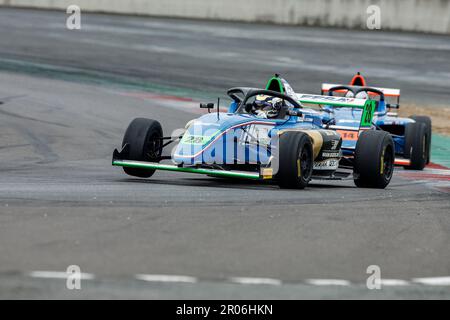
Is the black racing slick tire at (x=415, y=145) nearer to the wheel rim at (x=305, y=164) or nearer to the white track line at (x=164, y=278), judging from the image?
the wheel rim at (x=305, y=164)

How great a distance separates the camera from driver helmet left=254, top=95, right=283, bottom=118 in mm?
12695

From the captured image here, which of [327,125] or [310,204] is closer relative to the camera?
[310,204]

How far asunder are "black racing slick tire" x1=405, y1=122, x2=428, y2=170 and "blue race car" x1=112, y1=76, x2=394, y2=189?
3317 millimetres

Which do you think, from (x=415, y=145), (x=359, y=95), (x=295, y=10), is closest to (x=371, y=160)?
(x=415, y=145)

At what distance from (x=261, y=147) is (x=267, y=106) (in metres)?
1.04

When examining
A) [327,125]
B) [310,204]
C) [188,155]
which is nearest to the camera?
[310,204]

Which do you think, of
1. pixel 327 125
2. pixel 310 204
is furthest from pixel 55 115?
pixel 310 204

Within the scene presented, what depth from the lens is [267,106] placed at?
42.2 ft

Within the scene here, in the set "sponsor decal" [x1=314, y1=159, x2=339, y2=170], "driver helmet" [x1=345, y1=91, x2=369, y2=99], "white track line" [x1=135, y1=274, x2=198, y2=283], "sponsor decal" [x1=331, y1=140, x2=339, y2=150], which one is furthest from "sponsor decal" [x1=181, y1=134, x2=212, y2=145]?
"driver helmet" [x1=345, y1=91, x2=369, y2=99]

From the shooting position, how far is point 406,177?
15.2 metres

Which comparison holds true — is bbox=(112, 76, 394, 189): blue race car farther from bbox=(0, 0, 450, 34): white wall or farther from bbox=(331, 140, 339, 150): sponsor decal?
bbox=(0, 0, 450, 34): white wall

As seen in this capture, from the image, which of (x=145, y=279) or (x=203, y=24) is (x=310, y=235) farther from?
(x=203, y=24)

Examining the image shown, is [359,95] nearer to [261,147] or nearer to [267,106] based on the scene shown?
[267,106]

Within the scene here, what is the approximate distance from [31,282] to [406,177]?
9764mm
